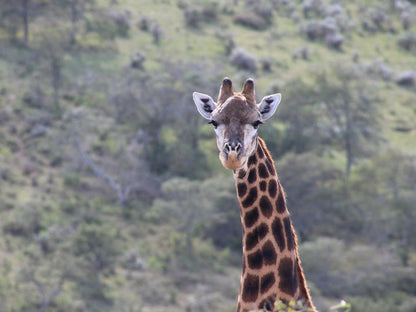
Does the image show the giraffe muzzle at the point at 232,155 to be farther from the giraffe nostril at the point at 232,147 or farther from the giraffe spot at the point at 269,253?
the giraffe spot at the point at 269,253

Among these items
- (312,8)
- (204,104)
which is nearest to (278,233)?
(204,104)

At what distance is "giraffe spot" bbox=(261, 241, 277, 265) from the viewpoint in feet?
18.6

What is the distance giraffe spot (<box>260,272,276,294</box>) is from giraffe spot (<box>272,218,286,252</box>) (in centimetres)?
23

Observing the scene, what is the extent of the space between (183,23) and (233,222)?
2266 cm

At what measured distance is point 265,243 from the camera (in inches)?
225

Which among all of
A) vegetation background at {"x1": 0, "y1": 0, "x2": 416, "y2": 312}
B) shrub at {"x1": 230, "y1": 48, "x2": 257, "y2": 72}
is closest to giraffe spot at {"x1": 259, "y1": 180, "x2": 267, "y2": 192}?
vegetation background at {"x1": 0, "y1": 0, "x2": 416, "y2": 312}

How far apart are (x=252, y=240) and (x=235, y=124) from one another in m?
0.97

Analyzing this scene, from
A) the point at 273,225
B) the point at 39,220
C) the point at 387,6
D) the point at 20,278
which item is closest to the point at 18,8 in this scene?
the point at 39,220

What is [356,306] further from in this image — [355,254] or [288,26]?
[288,26]

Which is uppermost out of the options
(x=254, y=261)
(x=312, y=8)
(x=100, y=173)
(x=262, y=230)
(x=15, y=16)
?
(x=312, y=8)

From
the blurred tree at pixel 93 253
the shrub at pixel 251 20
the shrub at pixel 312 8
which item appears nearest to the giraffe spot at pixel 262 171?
the blurred tree at pixel 93 253

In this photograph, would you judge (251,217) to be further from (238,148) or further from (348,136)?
(348,136)

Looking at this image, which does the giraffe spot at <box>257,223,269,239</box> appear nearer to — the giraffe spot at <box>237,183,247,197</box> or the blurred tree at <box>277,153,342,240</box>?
the giraffe spot at <box>237,183,247,197</box>

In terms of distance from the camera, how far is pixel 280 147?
116ft
